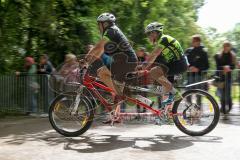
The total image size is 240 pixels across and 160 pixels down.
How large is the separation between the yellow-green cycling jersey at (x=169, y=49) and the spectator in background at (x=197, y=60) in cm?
274

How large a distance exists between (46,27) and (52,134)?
5.78m

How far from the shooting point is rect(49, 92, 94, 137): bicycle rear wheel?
8383 mm

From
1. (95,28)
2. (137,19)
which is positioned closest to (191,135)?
(95,28)

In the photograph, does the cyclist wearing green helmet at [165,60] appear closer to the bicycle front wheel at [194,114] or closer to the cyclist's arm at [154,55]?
the cyclist's arm at [154,55]

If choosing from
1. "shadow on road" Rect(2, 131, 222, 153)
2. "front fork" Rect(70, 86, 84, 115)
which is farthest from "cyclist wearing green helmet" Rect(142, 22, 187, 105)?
"front fork" Rect(70, 86, 84, 115)

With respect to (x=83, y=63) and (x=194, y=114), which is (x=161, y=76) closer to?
(x=194, y=114)

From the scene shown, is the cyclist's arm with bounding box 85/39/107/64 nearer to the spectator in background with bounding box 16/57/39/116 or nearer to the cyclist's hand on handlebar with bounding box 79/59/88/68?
the cyclist's hand on handlebar with bounding box 79/59/88/68

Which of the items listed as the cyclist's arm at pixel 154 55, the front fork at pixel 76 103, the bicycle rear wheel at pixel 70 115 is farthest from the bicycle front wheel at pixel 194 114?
the front fork at pixel 76 103

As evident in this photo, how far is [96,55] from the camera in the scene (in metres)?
8.19

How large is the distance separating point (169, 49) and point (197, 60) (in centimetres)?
304

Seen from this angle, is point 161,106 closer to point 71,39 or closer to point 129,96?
point 129,96

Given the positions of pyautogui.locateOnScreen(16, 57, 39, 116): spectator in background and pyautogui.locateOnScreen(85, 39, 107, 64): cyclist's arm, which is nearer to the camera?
pyautogui.locateOnScreen(85, 39, 107, 64): cyclist's arm

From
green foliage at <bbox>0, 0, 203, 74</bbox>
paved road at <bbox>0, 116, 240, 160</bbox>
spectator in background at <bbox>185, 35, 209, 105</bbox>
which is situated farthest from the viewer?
green foliage at <bbox>0, 0, 203, 74</bbox>

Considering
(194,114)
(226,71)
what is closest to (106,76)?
(194,114)
